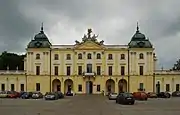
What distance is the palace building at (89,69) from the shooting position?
104500 millimetres

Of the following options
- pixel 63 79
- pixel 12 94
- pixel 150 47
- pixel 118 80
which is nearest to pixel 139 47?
pixel 150 47

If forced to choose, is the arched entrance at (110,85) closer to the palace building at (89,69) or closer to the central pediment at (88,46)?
the palace building at (89,69)

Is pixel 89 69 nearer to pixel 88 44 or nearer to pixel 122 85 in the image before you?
pixel 88 44

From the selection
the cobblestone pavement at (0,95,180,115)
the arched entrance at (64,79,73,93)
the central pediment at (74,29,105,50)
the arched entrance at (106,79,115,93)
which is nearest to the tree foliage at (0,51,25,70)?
the arched entrance at (64,79,73,93)

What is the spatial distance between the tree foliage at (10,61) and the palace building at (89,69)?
56.2 ft

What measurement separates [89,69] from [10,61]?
29.4 m

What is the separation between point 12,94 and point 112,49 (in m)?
33.4

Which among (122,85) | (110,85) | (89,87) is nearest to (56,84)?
Answer: (89,87)

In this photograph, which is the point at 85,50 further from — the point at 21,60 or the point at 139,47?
the point at 21,60

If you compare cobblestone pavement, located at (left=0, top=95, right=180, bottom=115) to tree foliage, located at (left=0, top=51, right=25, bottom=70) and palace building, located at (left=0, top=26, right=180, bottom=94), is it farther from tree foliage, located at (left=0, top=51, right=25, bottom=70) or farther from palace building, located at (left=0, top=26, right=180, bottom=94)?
tree foliage, located at (left=0, top=51, right=25, bottom=70)

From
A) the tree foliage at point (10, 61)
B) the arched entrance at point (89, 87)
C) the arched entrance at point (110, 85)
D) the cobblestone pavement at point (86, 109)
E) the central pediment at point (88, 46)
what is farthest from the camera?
the tree foliage at point (10, 61)

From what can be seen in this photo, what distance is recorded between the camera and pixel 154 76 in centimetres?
10500

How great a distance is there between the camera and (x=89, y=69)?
105 m

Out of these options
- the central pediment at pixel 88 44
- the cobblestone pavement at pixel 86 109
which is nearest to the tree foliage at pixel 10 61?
the central pediment at pixel 88 44
